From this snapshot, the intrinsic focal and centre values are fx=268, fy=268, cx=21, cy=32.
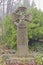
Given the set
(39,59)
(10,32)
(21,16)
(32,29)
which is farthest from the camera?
(10,32)

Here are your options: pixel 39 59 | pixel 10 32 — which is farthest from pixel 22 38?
pixel 10 32

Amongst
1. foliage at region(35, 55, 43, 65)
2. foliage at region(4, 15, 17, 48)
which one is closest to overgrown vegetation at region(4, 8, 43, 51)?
foliage at region(4, 15, 17, 48)

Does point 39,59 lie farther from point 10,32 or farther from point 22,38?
point 10,32

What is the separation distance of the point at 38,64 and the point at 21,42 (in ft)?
6.43

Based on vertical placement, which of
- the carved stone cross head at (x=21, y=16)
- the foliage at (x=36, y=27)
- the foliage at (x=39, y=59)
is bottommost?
the foliage at (x=39, y=59)

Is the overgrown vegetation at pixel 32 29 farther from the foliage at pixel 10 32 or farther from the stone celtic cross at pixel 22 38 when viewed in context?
the stone celtic cross at pixel 22 38

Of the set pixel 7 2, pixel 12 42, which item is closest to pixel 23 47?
pixel 12 42

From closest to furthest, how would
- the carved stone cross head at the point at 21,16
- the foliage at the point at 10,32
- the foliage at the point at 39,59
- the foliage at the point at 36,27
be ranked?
the foliage at the point at 39,59 < the carved stone cross head at the point at 21,16 < the foliage at the point at 36,27 < the foliage at the point at 10,32

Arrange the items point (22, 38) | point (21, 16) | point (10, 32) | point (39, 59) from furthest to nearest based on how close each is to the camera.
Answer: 1. point (10, 32)
2. point (21, 16)
3. point (22, 38)
4. point (39, 59)

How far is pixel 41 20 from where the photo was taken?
1399 centimetres

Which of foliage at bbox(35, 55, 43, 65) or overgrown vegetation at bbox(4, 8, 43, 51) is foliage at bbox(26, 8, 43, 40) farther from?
foliage at bbox(35, 55, 43, 65)

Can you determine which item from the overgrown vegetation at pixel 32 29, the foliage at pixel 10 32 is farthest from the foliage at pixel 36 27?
the foliage at pixel 10 32

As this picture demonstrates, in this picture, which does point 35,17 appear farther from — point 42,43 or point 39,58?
point 39,58

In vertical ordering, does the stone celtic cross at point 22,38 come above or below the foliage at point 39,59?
above
